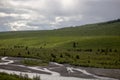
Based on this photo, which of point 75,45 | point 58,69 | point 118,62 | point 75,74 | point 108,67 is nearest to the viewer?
point 75,74

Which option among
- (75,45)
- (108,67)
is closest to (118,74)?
(108,67)

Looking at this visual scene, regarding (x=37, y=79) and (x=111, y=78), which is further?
(x=111, y=78)

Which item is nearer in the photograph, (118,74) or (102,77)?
(102,77)

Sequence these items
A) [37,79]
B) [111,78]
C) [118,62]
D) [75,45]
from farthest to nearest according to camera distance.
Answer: [75,45], [118,62], [111,78], [37,79]

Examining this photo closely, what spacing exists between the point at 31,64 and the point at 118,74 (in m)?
19.4

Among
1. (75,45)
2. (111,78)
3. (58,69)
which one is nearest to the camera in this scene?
(111,78)

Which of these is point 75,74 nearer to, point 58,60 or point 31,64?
point 31,64

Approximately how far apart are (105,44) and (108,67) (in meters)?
66.2

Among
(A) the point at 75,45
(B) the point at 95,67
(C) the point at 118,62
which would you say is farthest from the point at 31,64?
(A) the point at 75,45

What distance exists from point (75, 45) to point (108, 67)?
215 feet

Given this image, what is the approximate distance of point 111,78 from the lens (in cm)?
4597

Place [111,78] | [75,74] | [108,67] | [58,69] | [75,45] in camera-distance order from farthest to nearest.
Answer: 1. [75,45]
2. [108,67]
3. [58,69]
4. [75,74]
5. [111,78]

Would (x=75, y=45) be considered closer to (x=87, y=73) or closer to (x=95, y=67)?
(x=95, y=67)

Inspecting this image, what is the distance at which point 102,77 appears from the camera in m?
46.8
